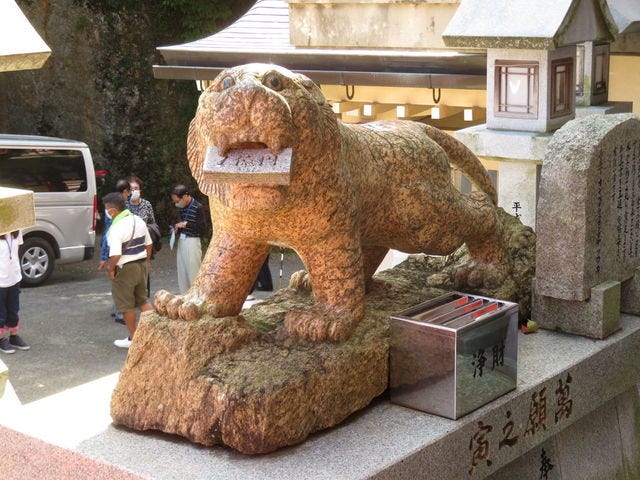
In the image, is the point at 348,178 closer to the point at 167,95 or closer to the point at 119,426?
the point at 119,426

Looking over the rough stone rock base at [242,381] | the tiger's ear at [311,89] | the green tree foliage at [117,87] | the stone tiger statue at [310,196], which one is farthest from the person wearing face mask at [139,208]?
the tiger's ear at [311,89]

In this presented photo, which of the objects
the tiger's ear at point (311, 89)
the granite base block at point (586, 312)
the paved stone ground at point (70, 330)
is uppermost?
the tiger's ear at point (311, 89)

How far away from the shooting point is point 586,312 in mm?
4969

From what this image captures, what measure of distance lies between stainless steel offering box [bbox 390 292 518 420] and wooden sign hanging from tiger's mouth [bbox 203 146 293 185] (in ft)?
2.90

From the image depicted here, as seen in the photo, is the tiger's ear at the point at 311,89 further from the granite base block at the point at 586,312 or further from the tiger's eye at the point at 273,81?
the granite base block at the point at 586,312

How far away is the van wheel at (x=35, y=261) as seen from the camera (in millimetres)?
11383

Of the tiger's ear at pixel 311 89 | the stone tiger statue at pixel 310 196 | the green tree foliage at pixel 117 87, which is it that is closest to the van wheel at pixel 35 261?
the green tree foliage at pixel 117 87

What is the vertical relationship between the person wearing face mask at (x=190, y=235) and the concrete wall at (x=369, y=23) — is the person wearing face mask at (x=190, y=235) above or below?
below

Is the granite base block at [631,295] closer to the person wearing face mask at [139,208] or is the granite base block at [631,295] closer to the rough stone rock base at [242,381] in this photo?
the rough stone rock base at [242,381]

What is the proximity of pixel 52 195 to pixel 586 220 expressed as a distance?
808 centimetres

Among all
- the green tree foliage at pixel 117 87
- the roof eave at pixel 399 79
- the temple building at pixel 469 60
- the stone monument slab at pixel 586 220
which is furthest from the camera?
the green tree foliage at pixel 117 87

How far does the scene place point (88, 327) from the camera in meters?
9.55

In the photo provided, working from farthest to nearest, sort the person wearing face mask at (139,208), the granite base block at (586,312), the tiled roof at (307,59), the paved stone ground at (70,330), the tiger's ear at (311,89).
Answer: the person wearing face mask at (139,208) → the paved stone ground at (70,330) → the tiled roof at (307,59) → the granite base block at (586,312) → the tiger's ear at (311,89)

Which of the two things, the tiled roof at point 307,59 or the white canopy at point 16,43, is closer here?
the white canopy at point 16,43
